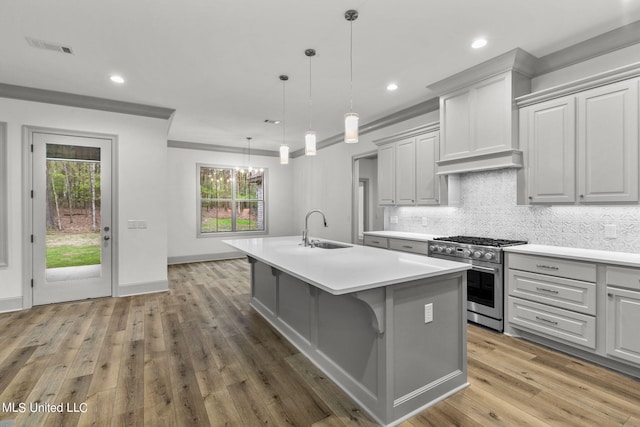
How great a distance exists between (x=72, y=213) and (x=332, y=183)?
4441mm

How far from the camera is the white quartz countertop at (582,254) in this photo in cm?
233

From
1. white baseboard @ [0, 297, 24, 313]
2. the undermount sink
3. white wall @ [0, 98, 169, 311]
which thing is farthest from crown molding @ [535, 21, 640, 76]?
white baseboard @ [0, 297, 24, 313]

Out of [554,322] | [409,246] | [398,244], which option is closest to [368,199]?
[398,244]

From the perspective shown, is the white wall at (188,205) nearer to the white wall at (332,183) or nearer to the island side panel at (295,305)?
the white wall at (332,183)

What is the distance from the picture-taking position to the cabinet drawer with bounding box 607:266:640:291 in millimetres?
2250

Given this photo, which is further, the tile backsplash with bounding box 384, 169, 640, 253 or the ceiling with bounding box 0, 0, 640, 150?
the tile backsplash with bounding box 384, 169, 640, 253

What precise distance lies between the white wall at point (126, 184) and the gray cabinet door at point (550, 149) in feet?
15.7

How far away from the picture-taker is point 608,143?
255 cm

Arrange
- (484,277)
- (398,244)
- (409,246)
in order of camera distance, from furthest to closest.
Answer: (398,244)
(409,246)
(484,277)

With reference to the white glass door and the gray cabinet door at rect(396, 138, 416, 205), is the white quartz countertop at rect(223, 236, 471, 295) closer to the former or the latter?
the gray cabinet door at rect(396, 138, 416, 205)

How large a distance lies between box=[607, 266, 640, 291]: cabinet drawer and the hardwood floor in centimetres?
70

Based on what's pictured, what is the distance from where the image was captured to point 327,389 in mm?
2176

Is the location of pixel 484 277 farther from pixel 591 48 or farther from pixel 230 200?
pixel 230 200

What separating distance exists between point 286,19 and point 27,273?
4410mm
